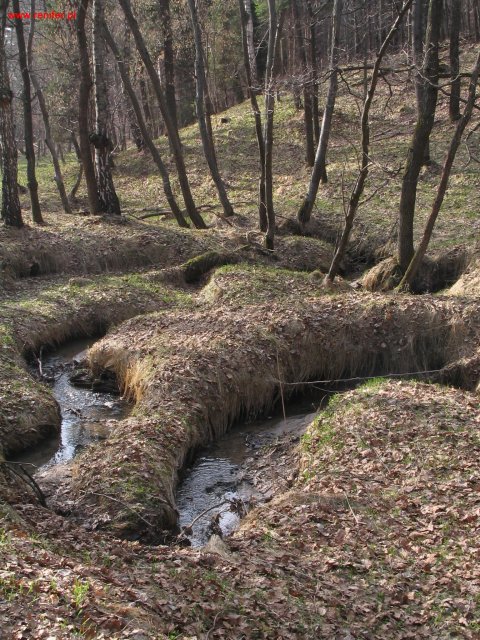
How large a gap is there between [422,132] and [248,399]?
7.37 meters

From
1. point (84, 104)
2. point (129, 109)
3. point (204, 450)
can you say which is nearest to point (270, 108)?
point (84, 104)

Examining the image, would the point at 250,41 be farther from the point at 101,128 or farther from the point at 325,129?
the point at 101,128

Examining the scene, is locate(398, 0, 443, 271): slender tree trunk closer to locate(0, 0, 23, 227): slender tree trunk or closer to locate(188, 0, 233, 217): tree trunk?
locate(188, 0, 233, 217): tree trunk

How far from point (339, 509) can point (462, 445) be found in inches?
92.1

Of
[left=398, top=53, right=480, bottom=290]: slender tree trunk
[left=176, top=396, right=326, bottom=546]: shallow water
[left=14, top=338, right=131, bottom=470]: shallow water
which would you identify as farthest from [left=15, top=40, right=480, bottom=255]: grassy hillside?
[left=14, top=338, right=131, bottom=470]: shallow water

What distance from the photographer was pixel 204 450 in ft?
36.7

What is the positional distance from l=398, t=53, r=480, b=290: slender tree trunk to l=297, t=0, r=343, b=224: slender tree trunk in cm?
627

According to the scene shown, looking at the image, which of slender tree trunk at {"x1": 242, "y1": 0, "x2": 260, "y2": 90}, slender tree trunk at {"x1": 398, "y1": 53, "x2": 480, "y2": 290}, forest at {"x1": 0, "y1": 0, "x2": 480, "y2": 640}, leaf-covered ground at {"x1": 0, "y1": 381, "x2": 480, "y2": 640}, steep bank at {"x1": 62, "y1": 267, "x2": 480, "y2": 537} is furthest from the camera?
slender tree trunk at {"x1": 242, "y1": 0, "x2": 260, "y2": 90}

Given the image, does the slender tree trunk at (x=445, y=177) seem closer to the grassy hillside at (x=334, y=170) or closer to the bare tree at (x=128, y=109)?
the grassy hillside at (x=334, y=170)

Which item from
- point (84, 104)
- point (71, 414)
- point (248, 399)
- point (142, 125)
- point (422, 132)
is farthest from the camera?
point (142, 125)

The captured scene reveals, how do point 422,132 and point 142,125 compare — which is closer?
point 422,132

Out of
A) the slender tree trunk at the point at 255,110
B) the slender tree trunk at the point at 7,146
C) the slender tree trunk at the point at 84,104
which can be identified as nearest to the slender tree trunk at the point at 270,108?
the slender tree trunk at the point at 255,110

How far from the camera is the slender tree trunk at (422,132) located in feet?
45.6

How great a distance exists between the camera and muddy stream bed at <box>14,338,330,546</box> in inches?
368
